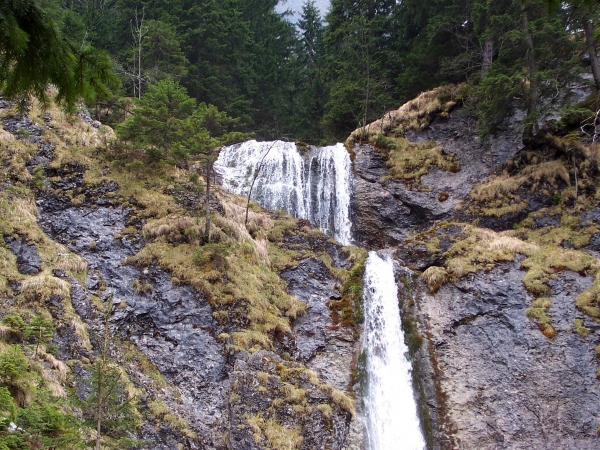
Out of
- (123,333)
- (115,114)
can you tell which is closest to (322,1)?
(115,114)

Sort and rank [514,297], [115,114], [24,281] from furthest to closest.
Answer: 1. [115,114]
2. [514,297]
3. [24,281]

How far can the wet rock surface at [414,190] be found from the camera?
19.1m

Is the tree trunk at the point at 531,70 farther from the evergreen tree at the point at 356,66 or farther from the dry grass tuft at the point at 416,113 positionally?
the evergreen tree at the point at 356,66

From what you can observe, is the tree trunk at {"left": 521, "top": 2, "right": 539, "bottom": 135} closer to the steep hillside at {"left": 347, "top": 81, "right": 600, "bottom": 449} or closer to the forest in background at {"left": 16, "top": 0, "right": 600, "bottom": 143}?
the forest in background at {"left": 16, "top": 0, "right": 600, "bottom": 143}

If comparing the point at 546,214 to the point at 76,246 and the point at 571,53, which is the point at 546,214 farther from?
the point at 76,246

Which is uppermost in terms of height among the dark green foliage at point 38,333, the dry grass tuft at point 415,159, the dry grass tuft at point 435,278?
the dry grass tuft at point 415,159

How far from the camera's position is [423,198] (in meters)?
19.6

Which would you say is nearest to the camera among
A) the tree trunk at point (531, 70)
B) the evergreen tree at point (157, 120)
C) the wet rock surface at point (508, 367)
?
the wet rock surface at point (508, 367)

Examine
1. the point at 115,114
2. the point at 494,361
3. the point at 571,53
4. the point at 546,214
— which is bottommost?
the point at 494,361

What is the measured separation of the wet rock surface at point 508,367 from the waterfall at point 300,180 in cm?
640

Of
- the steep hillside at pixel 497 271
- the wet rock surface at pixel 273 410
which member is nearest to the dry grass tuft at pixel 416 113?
the steep hillside at pixel 497 271

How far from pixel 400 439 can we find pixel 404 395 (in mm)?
1188

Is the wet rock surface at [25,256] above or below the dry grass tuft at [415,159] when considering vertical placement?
below

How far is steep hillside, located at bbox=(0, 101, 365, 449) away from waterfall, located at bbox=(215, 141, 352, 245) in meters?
2.45
